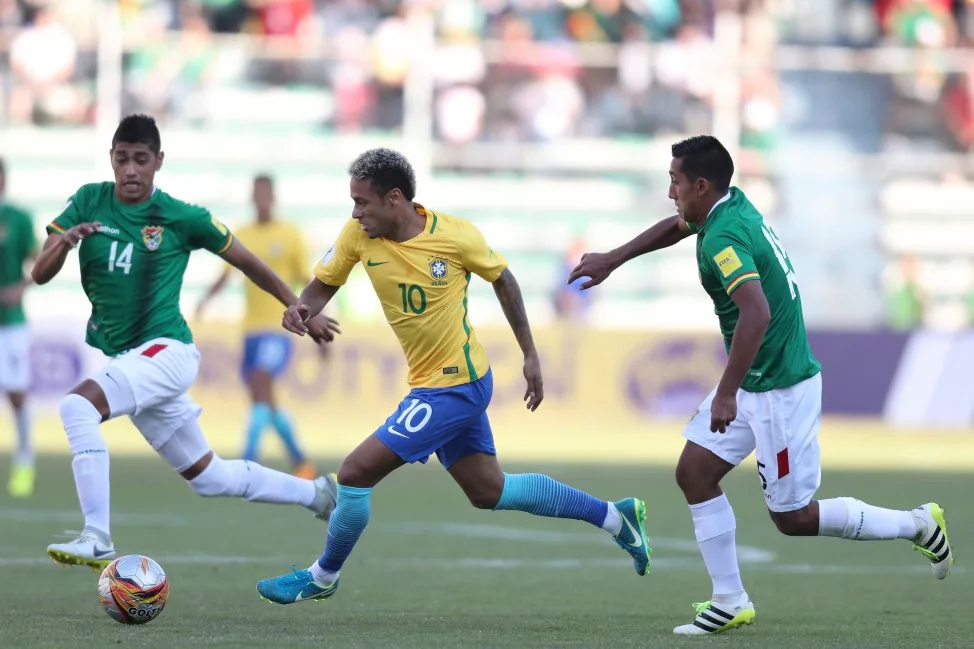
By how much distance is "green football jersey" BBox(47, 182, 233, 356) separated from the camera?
318 inches

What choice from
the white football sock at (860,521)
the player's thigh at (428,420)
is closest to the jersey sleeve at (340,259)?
the player's thigh at (428,420)

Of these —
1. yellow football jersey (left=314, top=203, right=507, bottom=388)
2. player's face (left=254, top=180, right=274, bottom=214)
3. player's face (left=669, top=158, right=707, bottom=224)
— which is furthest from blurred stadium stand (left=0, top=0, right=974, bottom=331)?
player's face (left=669, top=158, right=707, bottom=224)

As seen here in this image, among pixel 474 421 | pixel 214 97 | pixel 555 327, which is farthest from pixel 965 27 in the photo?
pixel 474 421

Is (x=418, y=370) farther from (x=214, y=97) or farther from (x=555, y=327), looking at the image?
(x=214, y=97)

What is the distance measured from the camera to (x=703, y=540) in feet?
22.6

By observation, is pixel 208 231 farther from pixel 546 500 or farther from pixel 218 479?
pixel 546 500

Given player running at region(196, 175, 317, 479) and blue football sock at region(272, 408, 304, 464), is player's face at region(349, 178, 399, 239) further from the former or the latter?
player running at region(196, 175, 317, 479)

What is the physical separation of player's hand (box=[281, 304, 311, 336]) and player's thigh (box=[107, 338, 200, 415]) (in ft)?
3.68

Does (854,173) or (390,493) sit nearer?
(390,493)

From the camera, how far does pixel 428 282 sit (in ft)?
23.4

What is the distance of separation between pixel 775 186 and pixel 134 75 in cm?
955

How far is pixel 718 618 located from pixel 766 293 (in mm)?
1411

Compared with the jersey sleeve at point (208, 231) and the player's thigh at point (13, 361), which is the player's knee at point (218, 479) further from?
the player's thigh at point (13, 361)

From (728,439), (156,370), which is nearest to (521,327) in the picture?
(728,439)
